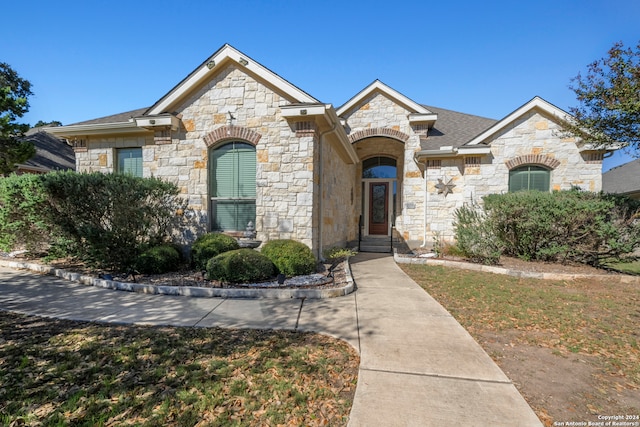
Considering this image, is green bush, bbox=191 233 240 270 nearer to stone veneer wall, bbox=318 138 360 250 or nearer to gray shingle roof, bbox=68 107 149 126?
stone veneer wall, bbox=318 138 360 250

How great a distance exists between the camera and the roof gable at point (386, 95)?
1179 cm

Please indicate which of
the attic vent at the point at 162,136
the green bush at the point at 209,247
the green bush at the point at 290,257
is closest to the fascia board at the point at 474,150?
the green bush at the point at 290,257

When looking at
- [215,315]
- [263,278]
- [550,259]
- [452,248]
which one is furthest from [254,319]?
[550,259]

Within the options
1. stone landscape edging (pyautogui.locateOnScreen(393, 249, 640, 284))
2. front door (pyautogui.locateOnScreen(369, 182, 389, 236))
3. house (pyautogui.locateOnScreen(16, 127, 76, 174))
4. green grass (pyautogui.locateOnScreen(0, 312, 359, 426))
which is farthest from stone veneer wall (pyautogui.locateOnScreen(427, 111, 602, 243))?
house (pyautogui.locateOnScreen(16, 127, 76, 174))

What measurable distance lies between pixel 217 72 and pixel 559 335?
873 cm

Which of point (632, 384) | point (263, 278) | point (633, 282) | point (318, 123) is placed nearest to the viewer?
point (632, 384)

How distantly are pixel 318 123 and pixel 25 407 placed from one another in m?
6.66

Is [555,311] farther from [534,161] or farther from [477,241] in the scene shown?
[534,161]

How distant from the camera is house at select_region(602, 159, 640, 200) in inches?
615

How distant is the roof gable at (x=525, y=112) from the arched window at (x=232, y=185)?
784cm

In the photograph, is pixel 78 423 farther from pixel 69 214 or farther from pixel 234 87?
pixel 234 87

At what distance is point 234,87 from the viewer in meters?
7.24

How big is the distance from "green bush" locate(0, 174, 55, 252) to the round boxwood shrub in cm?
442

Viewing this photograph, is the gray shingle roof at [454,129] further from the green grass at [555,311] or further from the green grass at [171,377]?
the green grass at [171,377]
